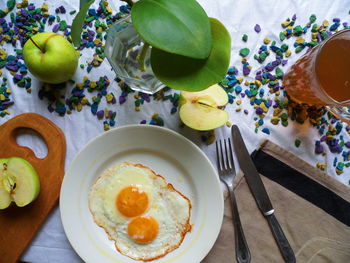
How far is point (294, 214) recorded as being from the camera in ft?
2.72

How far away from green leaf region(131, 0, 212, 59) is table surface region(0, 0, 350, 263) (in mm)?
326

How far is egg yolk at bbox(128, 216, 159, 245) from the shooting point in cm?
81

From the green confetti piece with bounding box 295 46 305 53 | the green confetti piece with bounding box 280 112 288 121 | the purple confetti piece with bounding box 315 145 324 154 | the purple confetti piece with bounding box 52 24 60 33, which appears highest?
the green confetti piece with bounding box 295 46 305 53

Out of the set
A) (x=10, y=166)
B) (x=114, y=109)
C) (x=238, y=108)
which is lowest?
(x=10, y=166)

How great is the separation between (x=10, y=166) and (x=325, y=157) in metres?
0.80

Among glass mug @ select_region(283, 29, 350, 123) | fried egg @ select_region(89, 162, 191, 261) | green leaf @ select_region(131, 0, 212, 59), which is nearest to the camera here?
green leaf @ select_region(131, 0, 212, 59)

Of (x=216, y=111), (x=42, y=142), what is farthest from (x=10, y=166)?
(x=216, y=111)

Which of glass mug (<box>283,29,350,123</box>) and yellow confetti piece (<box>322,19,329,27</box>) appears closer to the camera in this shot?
glass mug (<box>283,29,350,123</box>)

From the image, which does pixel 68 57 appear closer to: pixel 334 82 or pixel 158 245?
pixel 158 245

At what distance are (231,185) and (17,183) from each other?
0.53 metres

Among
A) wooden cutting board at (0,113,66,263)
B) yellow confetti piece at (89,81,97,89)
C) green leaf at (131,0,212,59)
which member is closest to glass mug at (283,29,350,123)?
green leaf at (131,0,212,59)

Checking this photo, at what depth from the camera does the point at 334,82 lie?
729 mm

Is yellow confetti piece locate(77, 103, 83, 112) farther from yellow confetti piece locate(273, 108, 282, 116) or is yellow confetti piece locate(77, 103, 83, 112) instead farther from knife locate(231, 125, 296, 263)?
yellow confetti piece locate(273, 108, 282, 116)

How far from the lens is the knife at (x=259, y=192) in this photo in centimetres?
81
